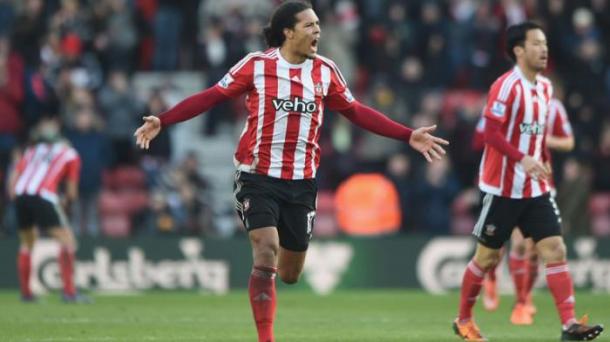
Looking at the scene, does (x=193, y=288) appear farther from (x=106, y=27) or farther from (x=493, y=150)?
(x=493, y=150)

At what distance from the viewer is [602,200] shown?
22203 millimetres

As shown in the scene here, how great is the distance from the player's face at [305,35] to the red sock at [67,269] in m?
8.01

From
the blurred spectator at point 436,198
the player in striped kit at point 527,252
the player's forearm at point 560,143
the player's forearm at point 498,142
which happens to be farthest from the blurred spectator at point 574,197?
the player's forearm at point 498,142

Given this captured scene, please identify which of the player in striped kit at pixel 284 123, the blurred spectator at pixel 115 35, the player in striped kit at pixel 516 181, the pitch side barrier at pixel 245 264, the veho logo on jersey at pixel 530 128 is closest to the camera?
the player in striped kit at pixel 284 123

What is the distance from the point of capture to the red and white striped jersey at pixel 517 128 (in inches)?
467

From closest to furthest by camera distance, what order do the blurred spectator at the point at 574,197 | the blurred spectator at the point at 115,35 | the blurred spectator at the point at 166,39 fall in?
1. the blurred spectator at the point at 574,197
2. the blurred spectator at the point at 115,35
3. the blurred spectator at the point at 166,39

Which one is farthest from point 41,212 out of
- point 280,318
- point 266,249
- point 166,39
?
point 266,249

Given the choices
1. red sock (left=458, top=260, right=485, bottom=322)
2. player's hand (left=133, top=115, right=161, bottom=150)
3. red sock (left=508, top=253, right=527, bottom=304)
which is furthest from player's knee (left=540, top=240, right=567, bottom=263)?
player's hand (left=133, top=115, right=161, bottom=150)

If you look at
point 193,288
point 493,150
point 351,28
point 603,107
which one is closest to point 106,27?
point 351,28

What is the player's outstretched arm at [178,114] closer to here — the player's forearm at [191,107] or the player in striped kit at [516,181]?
the player's forearm at [191,107]

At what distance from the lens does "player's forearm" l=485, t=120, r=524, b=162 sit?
1139cm

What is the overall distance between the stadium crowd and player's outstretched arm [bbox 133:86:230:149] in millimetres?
10894

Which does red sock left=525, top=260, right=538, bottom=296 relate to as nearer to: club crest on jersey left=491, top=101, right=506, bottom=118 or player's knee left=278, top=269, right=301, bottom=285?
club crest on jersey left=491, top=101, right=506, bottom=118

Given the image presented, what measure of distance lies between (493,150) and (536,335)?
1.64 metres
